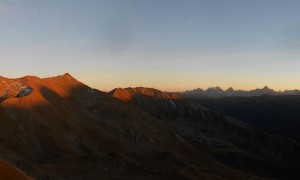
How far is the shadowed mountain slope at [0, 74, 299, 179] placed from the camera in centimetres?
7300

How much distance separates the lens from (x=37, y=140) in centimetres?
10912

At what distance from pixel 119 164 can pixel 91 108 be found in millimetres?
96024

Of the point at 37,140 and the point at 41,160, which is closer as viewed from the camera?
the point at 41,160

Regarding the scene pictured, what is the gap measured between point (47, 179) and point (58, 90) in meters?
104

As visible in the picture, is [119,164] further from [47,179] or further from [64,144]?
[64,144]

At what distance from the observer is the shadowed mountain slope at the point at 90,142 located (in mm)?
73000

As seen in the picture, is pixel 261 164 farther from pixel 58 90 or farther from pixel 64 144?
pixel 64 144

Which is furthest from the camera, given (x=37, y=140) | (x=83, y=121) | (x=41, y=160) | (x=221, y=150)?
(x=221, y=150)

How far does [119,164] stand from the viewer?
73875 mm

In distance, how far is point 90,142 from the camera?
121500 mm

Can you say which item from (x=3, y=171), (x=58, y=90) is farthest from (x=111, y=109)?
(x=3, y=171)

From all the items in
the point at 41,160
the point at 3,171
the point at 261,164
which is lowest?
the point at 261,164

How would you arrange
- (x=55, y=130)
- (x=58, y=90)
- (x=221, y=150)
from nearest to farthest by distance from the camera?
(x=55, y=130) < (x=58, y=90) < (x=221, y=150)

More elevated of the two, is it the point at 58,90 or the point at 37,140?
the point at 58,90
